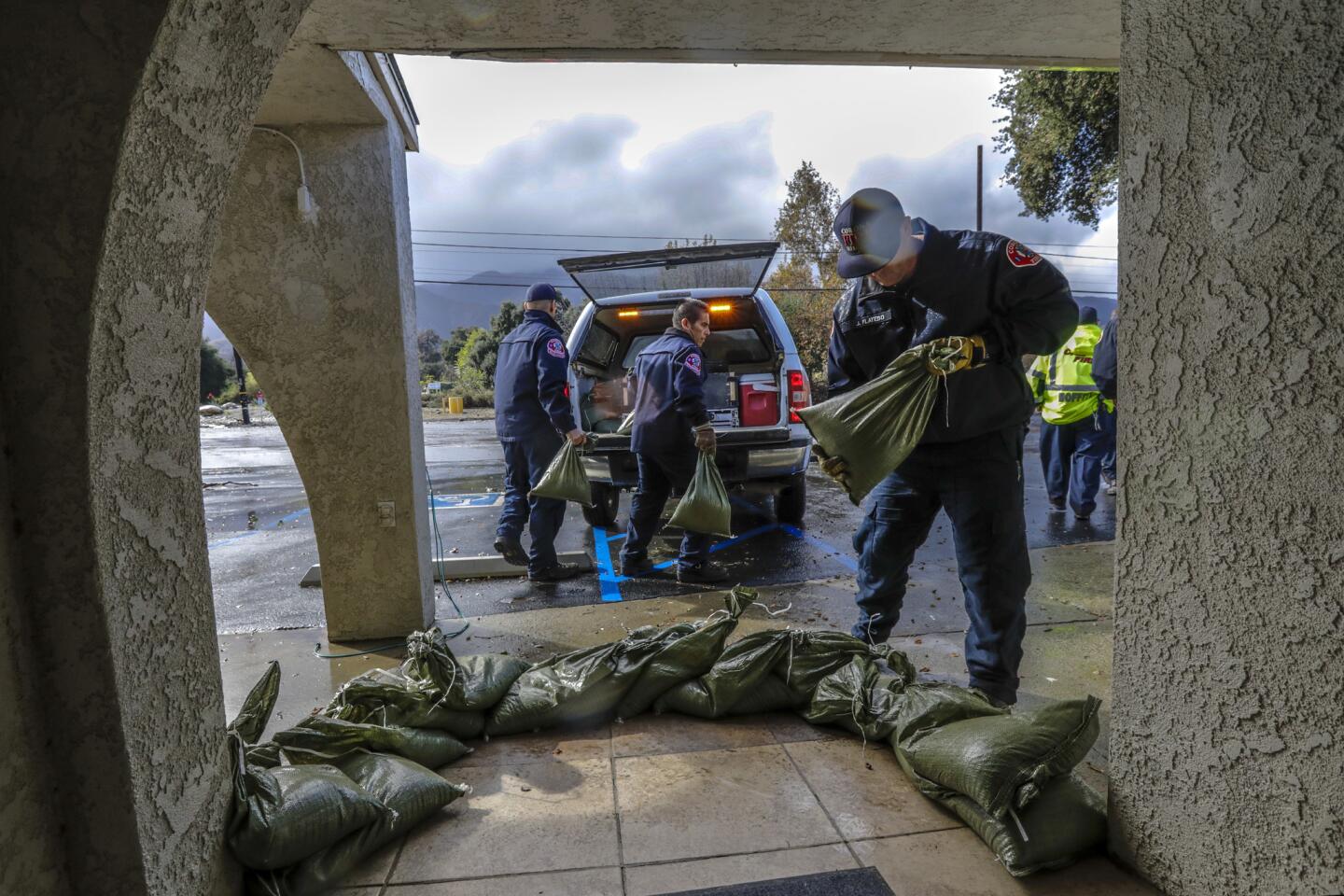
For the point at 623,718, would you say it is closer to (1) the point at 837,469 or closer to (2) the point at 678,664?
(2) the point at 678,664

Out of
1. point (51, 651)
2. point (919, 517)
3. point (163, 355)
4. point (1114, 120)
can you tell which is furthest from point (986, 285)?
point (1114, 120)

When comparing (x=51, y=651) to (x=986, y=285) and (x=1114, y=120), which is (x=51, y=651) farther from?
(x=1114, y=120)

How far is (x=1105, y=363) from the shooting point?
588 centimetres

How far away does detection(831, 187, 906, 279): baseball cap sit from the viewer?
2.63m

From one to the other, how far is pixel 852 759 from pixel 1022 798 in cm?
61

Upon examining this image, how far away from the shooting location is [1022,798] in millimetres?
1816

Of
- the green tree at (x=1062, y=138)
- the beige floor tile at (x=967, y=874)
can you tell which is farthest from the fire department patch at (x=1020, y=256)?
the green tree at (x=1062, y=138)

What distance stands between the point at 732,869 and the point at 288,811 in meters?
1.08

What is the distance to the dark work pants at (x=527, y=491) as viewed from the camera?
4.97 meters

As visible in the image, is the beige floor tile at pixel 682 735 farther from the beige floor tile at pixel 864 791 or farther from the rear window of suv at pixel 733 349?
the rear window of suv at pixel 733 349

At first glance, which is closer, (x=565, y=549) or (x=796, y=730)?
(x=796, y=730)

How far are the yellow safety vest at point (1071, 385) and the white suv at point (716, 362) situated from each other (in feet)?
6.77

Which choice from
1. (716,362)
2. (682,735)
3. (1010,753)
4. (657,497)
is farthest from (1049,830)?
(716,362)

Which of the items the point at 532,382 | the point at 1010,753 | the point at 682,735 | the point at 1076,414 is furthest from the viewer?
the point at 1076,414
